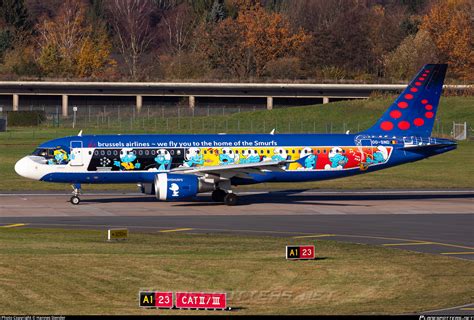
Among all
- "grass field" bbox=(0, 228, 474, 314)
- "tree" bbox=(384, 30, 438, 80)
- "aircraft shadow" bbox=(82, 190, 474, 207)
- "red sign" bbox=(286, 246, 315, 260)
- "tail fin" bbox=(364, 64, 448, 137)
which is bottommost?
"grass field" bbox=(0, 228, 474, 314)

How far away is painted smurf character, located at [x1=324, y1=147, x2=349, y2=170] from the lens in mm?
56062

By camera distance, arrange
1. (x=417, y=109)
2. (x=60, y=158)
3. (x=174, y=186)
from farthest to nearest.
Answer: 1. (x=417, y=109)
2. (x=60, y=158)
3. (x=174, y=186)

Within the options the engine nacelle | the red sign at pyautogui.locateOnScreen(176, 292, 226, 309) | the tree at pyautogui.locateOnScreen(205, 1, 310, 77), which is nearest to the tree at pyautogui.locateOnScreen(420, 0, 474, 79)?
the tree at pyautogui.locateOnScreen(205, 1, 310, 77)

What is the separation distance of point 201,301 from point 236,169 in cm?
2723

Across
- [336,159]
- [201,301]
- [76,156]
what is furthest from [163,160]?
[201,301]

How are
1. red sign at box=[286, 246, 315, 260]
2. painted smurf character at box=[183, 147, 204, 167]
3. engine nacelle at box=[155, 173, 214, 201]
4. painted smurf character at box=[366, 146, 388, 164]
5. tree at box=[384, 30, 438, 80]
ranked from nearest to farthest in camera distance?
1. red sign at box=[286, 246, 315, 260]
2. engine nacelle at box=[155, 173, 214, 201]
3. painted smurf character at box=[183, 147, 204, 167]
4. painted smurf character at box=[366, 146, 388, 164]
5. tree at box=[384, 30, 438, 80]

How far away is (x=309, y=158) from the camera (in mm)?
55938

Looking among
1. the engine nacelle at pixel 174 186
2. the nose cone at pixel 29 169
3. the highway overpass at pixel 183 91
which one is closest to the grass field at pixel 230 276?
the engine nacelle at pixel 174 186

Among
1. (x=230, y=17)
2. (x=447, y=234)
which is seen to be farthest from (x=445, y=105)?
(x=447, y=234)

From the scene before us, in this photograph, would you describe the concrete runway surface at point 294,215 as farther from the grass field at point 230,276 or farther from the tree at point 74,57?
the tree at point 74,57

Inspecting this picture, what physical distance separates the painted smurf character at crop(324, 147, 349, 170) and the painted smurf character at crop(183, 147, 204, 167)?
710 centimetres

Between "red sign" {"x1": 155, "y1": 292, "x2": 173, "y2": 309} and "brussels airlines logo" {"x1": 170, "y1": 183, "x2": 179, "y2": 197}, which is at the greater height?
"brussels airlines logo" {"x1": 170, "y1": 183, "x2": 179, "y2": 197}

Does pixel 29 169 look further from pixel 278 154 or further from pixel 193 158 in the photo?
pixel 278 154

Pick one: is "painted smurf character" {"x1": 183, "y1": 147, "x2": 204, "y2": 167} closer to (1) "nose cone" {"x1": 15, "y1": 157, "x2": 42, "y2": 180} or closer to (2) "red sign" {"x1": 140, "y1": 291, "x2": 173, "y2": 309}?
(1) "nose cone" {"x1": 15, "y1": 157, "x2": 42, "y2": 180}
